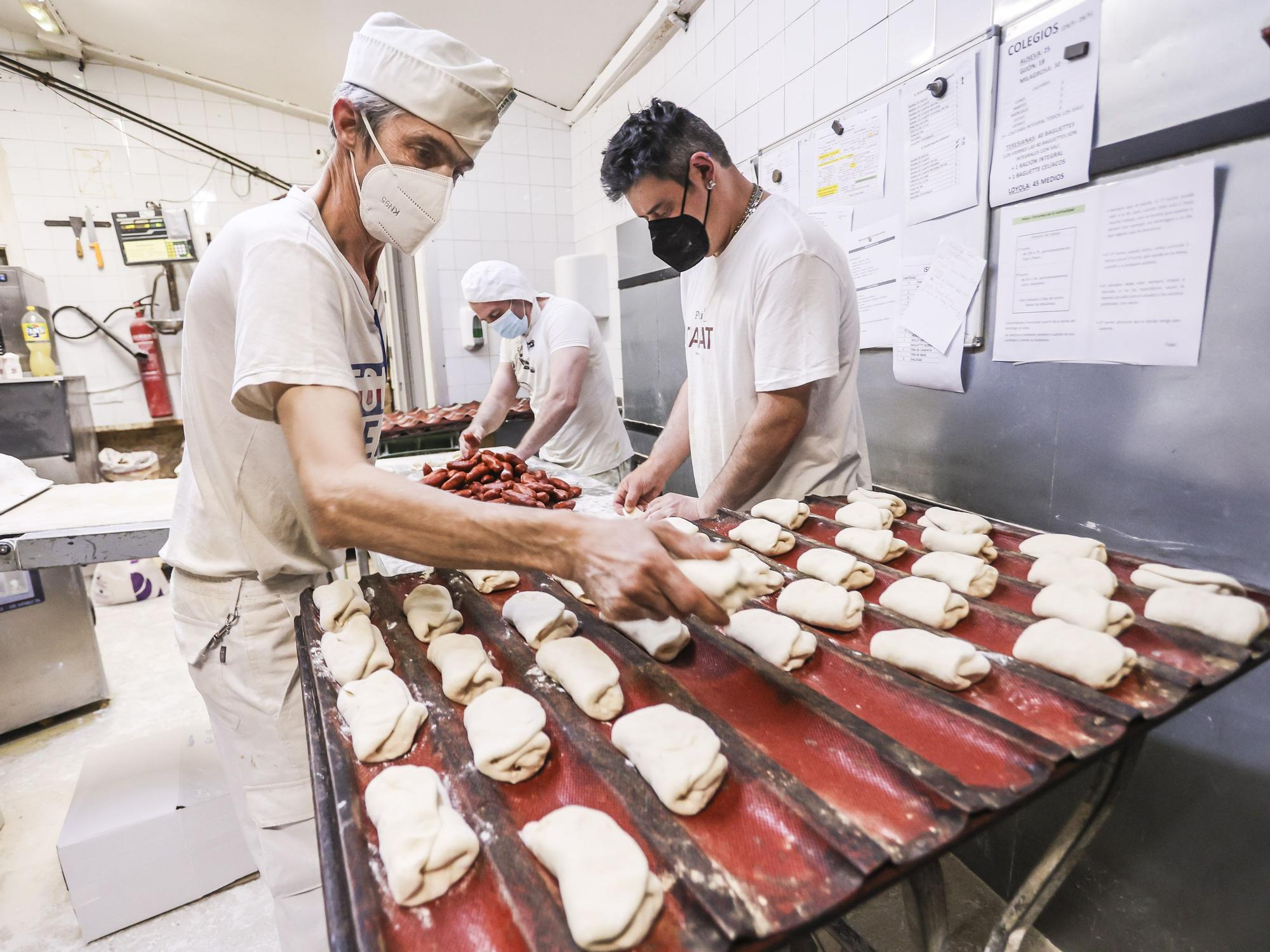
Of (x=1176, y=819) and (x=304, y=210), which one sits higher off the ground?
(x=304, y=210)

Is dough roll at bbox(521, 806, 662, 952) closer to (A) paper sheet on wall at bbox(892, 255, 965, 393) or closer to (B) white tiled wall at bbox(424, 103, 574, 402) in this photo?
(A) paper sheet on wall at bbox(892, 255, 965, 393)

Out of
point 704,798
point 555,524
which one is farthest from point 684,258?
point 704,798

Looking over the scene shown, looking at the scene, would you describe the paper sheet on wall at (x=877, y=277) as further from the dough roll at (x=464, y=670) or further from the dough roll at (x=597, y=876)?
the dough roll at (x=597, y=876)

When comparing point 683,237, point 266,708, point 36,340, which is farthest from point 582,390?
point 36,340

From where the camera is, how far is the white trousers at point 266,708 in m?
1.46

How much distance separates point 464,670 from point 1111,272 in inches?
72.8

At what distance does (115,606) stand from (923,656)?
222 inches

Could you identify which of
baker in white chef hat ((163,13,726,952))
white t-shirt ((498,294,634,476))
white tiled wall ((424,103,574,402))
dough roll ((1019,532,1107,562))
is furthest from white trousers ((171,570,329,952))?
white tiled wall ((424,103,574,402))

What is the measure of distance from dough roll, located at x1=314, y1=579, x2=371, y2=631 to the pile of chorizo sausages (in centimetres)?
105

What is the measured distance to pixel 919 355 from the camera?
2277 millimetres

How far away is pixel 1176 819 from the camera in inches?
62.0

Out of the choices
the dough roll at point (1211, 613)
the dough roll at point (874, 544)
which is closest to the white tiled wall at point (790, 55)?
the dough roll at point (874, 544)

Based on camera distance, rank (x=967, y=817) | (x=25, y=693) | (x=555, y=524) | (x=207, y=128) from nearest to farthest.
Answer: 1. (x=967, y=817)
2. (x=555, y=524)
3. (x=25, y=693)
4. (x=207, y=128)

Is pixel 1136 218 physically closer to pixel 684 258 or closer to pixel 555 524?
pixel 684 258
